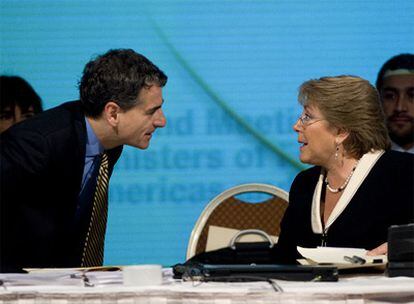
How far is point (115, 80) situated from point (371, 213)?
969 mm

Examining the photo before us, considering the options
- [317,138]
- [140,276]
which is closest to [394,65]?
[317,138]

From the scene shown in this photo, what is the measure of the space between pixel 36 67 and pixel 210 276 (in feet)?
7.81

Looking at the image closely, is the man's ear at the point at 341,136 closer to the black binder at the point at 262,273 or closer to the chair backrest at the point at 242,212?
the chair backrest at the point at 242,212

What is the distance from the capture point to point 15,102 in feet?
14.0

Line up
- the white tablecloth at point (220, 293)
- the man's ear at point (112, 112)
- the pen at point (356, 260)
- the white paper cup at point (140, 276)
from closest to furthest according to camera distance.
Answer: the white tablecloth at point (220, 293) < the white paper cup at point (140, 276) < the pen at point (356, 260) < the man's ear at point (112, 112)

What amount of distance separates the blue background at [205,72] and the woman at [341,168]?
96 cm

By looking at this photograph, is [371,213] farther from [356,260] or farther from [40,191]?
[40,191]

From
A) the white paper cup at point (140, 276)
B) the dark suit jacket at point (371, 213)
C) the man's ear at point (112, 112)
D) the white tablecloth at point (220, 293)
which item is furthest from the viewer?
the man's ear at point (112, 112)

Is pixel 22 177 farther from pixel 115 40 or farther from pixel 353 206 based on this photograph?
pixel 115 40

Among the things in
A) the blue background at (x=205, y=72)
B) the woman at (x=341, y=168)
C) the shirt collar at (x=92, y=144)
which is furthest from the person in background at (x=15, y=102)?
the woman at (x=341, y=168)

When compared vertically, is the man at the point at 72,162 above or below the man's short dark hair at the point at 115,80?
below

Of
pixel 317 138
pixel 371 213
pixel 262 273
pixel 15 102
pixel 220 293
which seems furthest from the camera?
pixel 15 102

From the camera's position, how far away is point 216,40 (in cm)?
430

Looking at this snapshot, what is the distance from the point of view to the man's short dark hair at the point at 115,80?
10.9 feet
